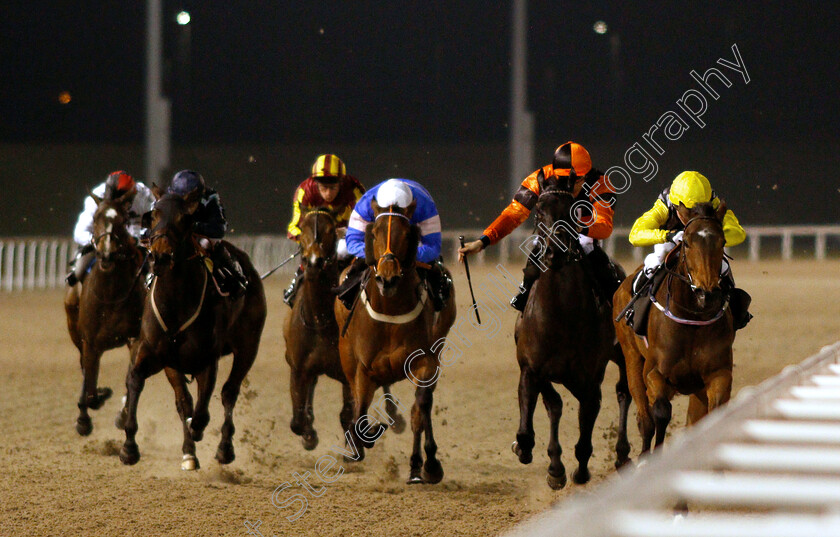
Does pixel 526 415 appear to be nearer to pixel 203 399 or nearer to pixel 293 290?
pixel 203 399

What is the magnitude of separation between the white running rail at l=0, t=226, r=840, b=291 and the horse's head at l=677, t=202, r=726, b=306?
33.1ft

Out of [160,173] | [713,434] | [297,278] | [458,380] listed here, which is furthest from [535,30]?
[713,434]

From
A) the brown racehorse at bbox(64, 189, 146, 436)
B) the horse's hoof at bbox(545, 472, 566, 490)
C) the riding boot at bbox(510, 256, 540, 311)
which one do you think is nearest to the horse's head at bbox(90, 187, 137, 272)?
the brown racehorse at bbox(64, 189, 146, 436)

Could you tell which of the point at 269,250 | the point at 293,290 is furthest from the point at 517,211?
the point at 269,250

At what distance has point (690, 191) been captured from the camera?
5.00 m

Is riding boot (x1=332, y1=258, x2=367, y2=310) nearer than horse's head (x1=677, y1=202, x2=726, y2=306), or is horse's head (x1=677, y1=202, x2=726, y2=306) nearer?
horse's head (x1=677, y1=202, x2=726, y2=306)

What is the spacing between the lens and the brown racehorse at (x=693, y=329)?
15.0 feet

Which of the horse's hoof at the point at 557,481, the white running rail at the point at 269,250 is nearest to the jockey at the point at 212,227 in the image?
the horse's hoof at the point at 557,481

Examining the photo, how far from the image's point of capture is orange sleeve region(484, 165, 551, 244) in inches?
215

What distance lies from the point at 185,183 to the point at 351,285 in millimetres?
1142

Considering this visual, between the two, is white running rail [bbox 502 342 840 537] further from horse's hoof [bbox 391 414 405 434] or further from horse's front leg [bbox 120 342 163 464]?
horse's hoof [bbox 391 414 405 434]

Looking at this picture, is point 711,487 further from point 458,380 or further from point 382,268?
point 458,380

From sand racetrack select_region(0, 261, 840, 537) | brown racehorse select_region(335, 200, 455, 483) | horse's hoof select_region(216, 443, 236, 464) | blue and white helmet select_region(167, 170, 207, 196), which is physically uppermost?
blue and white helmet select_region(167, 170, 207, 196)

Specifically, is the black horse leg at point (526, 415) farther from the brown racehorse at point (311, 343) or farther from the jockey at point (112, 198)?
the jockey at point (112, 198)
